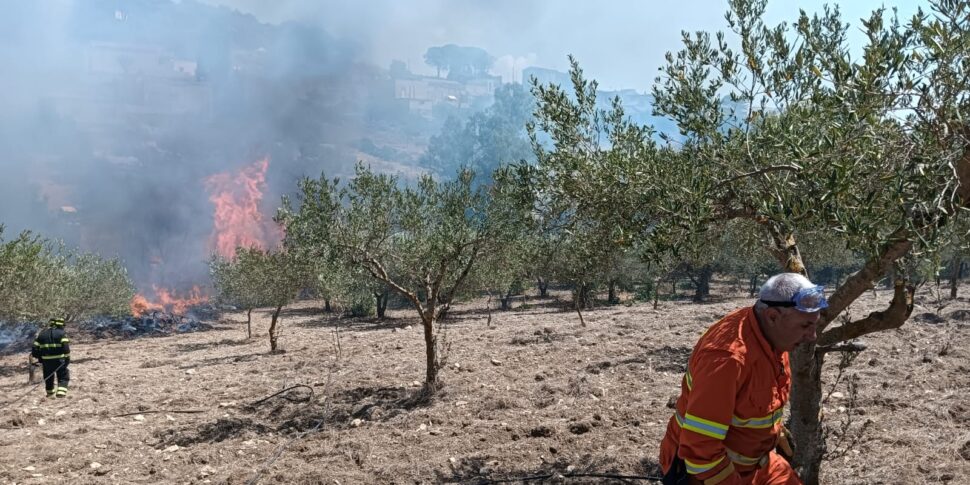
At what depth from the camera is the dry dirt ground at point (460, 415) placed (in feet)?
28.5

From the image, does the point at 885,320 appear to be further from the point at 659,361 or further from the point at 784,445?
the point at 659,361

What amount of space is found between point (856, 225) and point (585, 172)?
3871 mm

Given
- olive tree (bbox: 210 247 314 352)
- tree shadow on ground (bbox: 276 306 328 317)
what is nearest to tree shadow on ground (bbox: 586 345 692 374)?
olive tree (bbox: 210 247 314 352)

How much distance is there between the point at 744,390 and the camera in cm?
369

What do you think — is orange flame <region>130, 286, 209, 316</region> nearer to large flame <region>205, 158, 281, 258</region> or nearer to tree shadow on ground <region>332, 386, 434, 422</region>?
large flame <region>205, 158, 281, 258</region>

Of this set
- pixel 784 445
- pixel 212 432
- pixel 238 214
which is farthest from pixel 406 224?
pixel 238 214

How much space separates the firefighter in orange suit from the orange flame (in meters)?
57.0

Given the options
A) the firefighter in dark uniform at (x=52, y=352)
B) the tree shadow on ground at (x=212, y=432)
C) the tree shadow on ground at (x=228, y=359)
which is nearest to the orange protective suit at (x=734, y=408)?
the tree shadow on ground at (x=212, y=432)

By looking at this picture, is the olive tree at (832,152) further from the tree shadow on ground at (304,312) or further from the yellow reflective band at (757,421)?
the tree shadow on ground at (304,312)

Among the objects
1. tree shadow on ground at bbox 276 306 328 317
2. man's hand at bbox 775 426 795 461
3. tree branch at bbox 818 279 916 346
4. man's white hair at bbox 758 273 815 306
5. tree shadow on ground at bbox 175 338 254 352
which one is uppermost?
man's white hair at bbox 758 273 815 306

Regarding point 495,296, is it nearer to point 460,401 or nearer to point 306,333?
point 306,333

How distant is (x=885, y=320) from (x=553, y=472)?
4521 millimetres

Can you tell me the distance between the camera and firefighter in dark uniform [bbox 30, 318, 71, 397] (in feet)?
54.5

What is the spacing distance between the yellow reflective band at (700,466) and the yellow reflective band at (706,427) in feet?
0.51
